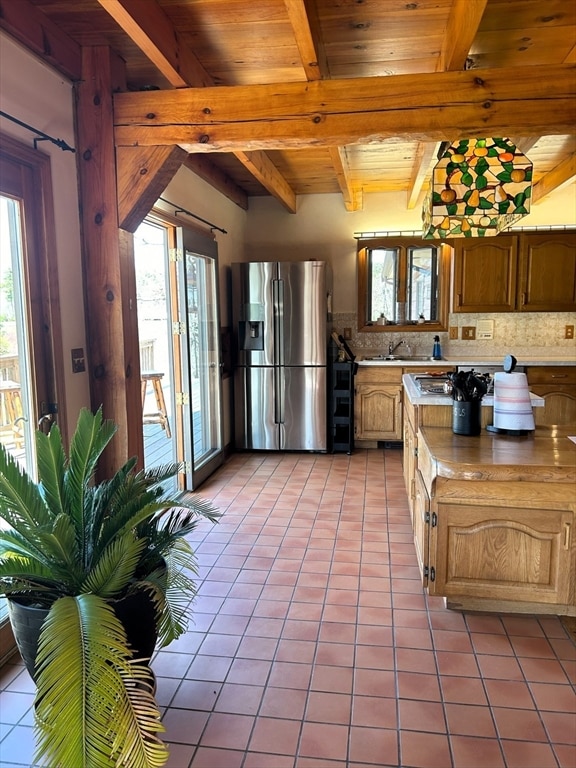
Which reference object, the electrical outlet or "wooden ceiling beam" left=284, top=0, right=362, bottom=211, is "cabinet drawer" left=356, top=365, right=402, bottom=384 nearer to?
"wooden ceiling beam" left=284, top=0, right=362, bottom=211

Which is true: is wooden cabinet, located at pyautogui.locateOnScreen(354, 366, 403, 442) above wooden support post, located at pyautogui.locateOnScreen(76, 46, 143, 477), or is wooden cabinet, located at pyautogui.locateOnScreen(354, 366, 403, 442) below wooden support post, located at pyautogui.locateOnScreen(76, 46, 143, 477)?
below

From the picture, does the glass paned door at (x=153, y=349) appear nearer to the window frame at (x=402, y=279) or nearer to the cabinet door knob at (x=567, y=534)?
the window frame at (x=402, y=279)

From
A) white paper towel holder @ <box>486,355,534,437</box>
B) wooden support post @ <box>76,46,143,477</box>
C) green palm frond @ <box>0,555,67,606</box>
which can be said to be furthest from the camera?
white paper towel holder @ <box>486,355,534,437</box>

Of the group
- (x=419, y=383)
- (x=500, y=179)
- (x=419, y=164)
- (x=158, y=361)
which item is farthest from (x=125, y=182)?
(x=158, y=361)

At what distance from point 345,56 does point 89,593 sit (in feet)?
8.90

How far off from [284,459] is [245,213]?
2.71 meters

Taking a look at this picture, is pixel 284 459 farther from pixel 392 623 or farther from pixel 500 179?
pixel 500 179

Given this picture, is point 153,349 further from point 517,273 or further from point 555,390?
point 555,390

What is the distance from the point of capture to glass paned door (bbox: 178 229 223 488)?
13.3 feet

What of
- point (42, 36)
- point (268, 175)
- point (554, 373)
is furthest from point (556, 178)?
point (42, 36)

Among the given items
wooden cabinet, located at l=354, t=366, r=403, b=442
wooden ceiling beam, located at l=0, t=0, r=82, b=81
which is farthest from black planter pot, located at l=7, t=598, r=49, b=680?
wooden cabinet, located at l=354, t=366, r=403, b=442

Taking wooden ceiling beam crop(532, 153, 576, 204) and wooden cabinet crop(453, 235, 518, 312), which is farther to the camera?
wooden cabinet crop(453, 235, 518, 312)

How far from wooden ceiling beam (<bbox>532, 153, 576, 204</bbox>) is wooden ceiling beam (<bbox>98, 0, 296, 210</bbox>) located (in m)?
2.96

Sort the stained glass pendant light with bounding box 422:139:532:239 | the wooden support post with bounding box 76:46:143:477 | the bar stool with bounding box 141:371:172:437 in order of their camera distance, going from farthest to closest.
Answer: the bar stool with bounding box 141:371:172:437, the stained glass pendant light with bounding box 422:139:532:239, the wooden support post with bounding box 76:46:143:477
